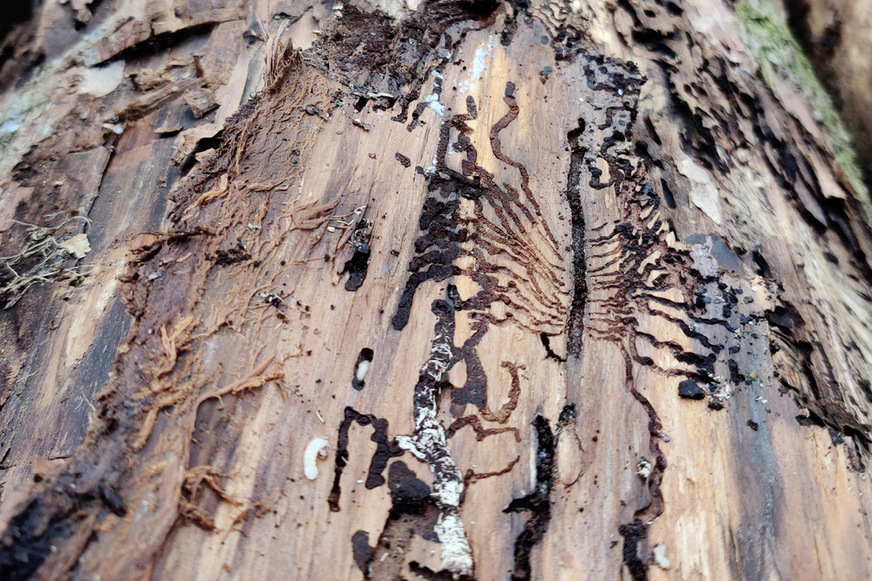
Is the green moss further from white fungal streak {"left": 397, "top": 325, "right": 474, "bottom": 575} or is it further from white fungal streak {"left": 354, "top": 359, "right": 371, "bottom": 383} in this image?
white fungal streak {"left": 354, "top": 359, "right": 371, "bottom": 383}

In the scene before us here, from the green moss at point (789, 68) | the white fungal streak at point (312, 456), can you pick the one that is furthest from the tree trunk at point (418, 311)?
the green moss at point (789, 68)

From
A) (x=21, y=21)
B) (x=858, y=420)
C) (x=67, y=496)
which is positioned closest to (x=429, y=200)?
(x=67, y=496)

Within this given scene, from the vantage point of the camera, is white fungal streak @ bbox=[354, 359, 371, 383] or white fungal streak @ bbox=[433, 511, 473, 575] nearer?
white fungal streak @ bbox=[433, 511, 473, 575]

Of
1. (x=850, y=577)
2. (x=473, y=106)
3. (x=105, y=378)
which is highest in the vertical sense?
(x=473, y=106)

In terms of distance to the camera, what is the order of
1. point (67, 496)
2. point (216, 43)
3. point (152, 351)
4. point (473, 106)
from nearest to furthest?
point (67, 496), point (152, 351), point (473, 106), point (216, 43)

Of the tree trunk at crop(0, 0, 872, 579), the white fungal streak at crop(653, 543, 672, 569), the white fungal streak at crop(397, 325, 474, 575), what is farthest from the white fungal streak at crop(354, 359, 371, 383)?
the white fungal streak at crop(653, 543, 672, 569)

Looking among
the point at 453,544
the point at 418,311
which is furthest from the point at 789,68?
the point at 453,544

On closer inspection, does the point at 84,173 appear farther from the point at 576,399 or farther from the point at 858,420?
the point at 858,420
